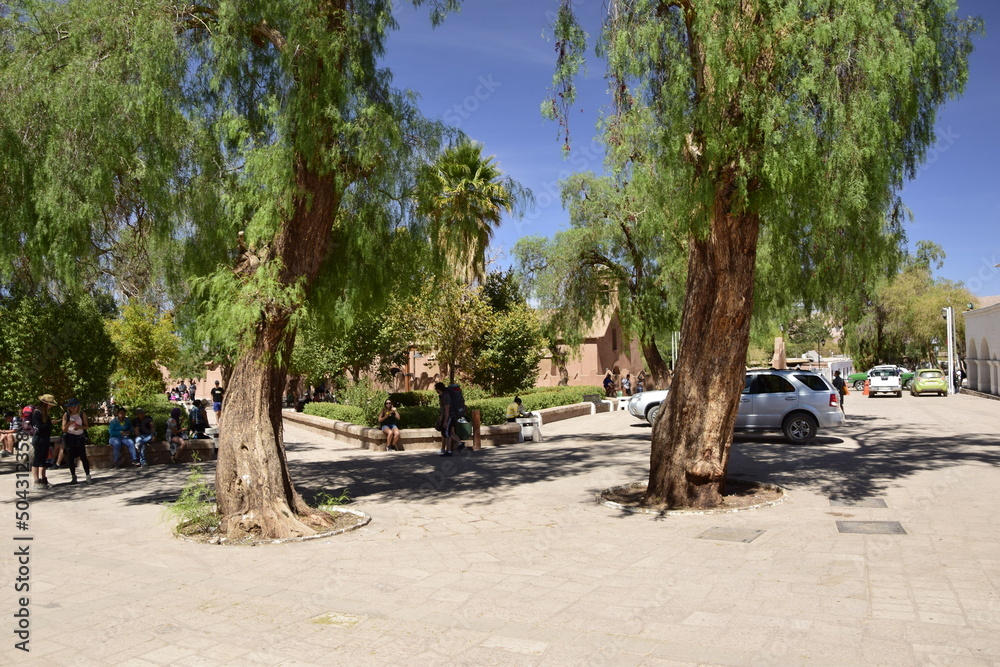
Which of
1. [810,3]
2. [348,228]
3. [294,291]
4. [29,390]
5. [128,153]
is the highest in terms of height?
[810,3]

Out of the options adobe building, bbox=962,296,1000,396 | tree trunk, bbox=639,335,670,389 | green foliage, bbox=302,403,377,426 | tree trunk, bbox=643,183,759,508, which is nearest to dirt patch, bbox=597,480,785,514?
tree trunk, bbox=643,183,759,508

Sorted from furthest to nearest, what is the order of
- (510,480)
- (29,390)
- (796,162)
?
(29,390), (510,480), (796,162)

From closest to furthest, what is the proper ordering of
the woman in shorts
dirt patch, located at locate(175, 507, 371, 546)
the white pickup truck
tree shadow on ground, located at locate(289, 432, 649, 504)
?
dirt patch, located at locate(175, 507, 371, 546) < tree shadow on ground, located at locate(289, 432, 649, 504) < the woman in shorts < the white pickup truck

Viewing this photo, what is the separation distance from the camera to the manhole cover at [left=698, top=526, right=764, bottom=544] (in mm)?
7891

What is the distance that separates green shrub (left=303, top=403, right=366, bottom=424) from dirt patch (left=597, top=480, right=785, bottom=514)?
32.7 feet

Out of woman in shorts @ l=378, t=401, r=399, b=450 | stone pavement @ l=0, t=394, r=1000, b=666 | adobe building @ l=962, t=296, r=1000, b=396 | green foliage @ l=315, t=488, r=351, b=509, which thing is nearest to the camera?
stone pavement @ l=0, t=394, r=1000, b=666

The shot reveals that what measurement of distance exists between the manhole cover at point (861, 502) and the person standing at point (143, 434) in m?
11.9

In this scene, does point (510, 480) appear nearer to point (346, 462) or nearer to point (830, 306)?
point (346, 462)

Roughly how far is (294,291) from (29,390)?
9160mm

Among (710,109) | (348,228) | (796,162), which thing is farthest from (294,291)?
(796,162)

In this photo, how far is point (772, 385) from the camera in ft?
55.7

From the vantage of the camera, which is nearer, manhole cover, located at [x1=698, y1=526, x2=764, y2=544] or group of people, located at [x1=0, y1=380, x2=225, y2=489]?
manhole cover, located at [x1=698, y1=526, x2=764, y2=544]

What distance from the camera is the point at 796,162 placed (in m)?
8.11

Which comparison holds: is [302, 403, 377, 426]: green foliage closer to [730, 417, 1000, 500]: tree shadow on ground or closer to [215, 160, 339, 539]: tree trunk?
[730, 417, 1000, 500]: tree shadow on ground
